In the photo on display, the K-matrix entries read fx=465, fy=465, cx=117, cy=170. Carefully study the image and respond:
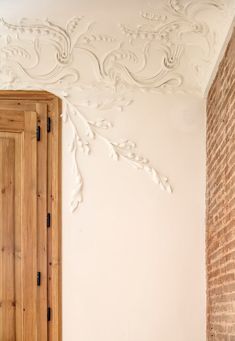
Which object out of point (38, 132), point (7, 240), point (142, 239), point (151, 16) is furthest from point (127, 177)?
point (151, 16)


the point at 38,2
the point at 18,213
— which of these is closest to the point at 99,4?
the point at 38,2

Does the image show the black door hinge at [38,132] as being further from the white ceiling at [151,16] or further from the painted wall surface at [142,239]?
the white ceiling at [151,16]

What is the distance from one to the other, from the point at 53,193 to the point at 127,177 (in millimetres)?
519

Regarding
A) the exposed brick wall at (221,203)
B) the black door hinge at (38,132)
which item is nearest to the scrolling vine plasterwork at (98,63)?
the black door hinge at (38,132)

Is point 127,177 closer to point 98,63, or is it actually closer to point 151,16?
point 98,63

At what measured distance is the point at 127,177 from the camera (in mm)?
3215

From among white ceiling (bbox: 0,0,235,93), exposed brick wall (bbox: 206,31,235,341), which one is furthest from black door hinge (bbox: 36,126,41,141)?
exposed brick wall (bbox: 206,31,235,341)

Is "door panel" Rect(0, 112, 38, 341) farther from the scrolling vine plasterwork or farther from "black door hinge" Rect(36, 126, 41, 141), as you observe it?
the scrolling vine plasterwork

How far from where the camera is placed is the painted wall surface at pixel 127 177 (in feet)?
10.2

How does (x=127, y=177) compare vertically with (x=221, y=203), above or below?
above

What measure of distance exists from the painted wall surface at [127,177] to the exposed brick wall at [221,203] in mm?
134

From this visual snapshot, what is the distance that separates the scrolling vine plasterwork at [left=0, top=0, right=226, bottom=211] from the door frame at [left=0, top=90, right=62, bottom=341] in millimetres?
62

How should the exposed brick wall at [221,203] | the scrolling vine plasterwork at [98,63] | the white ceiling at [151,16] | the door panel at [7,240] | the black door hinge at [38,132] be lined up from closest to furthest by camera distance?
1. the exposed brick wall at [221,203]
2. the white ceiling at [151,16]
3. the scrolling vine plasterwork at [98,63]
4. the door panel at [7,240]
5. the black door hinge at [38,132]

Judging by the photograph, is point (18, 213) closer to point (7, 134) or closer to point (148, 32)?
point (7, 134)
